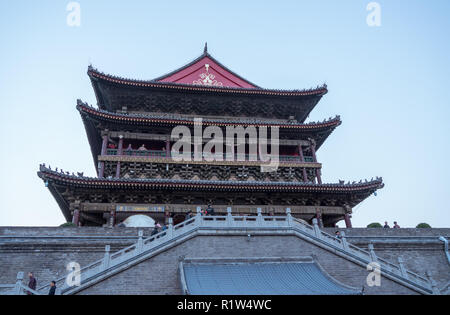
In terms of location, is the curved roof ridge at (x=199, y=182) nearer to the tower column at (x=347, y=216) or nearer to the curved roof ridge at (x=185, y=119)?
the tower column at (x=347, y=216)

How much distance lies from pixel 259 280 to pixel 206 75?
694 inches

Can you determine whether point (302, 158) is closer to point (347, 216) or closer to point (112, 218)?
point (347, 216)

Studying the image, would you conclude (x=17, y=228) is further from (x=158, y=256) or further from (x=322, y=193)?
(x=322, y=193)

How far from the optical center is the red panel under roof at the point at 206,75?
2491cm

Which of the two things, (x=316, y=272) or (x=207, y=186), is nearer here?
(x=316, y=272)

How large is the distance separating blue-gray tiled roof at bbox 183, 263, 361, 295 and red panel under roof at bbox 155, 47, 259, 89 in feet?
50.4

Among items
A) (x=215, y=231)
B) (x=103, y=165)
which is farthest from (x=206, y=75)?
(x=215, y=231)

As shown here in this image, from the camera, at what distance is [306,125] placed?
22.5 meters

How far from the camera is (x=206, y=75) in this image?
25.5 meters

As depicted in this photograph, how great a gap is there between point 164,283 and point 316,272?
496 cm

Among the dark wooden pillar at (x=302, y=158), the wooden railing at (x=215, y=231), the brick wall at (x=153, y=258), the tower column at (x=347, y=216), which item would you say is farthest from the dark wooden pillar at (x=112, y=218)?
the tower column at (x=347, y=216)

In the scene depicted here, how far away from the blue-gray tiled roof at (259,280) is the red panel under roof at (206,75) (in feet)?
50.4
